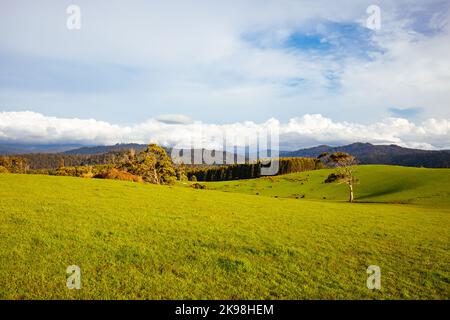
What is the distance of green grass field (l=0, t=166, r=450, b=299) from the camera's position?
1145cm

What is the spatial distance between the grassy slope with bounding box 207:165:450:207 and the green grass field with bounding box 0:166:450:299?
168 ft

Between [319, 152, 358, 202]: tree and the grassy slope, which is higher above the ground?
[319, 152, 358, 202]: tree

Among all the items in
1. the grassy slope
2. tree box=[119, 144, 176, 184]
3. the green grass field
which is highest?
tree box=[119, 144, 176, 184]

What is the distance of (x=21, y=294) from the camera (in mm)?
10336

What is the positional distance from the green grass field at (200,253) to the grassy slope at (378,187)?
51077 mm

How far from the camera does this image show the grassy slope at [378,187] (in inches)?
2886

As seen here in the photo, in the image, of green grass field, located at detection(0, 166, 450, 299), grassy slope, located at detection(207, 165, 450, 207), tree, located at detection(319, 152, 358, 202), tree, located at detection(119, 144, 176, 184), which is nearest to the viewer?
green grass field, located at detection(0, 166, 450, 299)

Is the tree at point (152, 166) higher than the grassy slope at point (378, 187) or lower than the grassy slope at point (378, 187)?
higher

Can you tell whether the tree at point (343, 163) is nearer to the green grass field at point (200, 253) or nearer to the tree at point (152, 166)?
the tree at point (152, 166)

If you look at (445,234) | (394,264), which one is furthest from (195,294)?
(445,234)

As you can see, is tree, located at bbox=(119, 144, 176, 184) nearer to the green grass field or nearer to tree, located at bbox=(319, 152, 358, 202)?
tree, located at bbox=(319, 152, 358, 202)

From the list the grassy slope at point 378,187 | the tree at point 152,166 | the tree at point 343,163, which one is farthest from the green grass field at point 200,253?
the grassy slope at point 378,187

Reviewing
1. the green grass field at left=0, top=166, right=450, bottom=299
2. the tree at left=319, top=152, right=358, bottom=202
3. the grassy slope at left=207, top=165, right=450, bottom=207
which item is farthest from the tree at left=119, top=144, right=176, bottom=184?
the green grass field at left=0, top=166, right=450, bottom=299
